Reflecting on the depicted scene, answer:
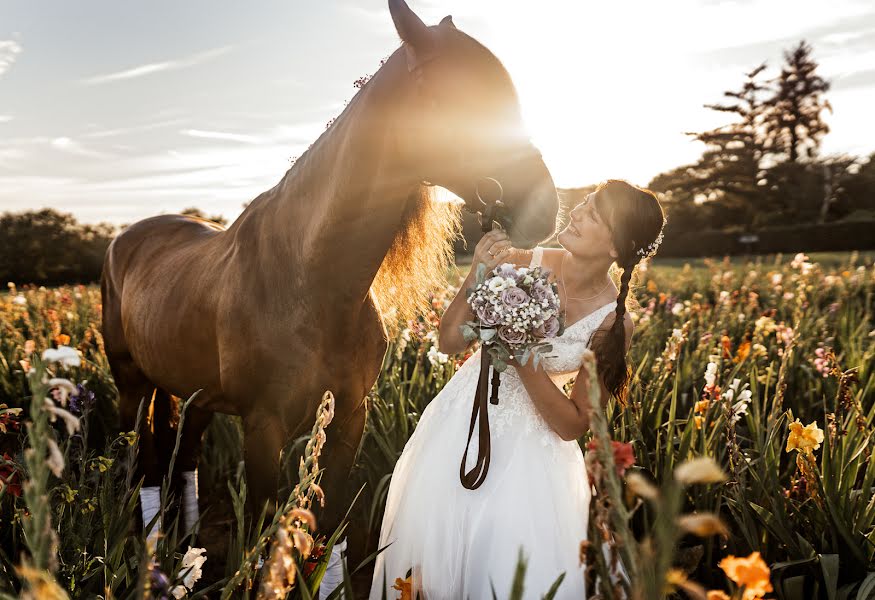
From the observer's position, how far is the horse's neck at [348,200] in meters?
2.25

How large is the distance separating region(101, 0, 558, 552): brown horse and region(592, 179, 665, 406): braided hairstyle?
1.00 ft

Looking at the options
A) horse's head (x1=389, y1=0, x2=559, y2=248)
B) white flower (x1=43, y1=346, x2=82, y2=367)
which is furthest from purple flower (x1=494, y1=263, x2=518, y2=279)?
white flower (x1=43, y1=346, x2=82, y2=367)

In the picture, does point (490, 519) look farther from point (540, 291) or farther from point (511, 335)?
point (540, 291)

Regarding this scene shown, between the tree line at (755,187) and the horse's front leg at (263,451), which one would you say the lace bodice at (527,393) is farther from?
the tree line at (755,187)

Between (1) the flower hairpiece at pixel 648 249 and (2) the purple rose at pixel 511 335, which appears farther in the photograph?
(1) the flower hairpiece at pixel 648 249

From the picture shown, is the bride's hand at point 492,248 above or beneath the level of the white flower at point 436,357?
above

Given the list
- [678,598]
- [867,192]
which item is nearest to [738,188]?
[867,192]

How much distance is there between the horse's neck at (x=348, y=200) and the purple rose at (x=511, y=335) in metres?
0.73

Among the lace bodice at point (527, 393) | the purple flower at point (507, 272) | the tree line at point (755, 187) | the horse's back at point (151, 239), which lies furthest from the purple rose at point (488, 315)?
the tree line at point (755, 187)

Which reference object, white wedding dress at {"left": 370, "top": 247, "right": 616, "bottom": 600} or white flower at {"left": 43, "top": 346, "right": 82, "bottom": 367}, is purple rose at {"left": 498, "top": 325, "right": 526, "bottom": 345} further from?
white flower at {"left": 43, "top": 346, "right": 82, "bottom": 367}

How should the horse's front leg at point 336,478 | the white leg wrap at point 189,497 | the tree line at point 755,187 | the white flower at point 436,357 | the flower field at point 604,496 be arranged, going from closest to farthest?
the flower field at point 604,496, the horse's front leg at point 336,478, the white leg wrap at point 189,497, the white flower at point 436,357, the tree line at point 755,187

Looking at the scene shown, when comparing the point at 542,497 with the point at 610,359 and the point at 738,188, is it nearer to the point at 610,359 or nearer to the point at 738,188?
the point at 610,359

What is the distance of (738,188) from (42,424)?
55.6 metres

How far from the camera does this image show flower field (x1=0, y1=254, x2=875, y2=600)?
816 millimetres
